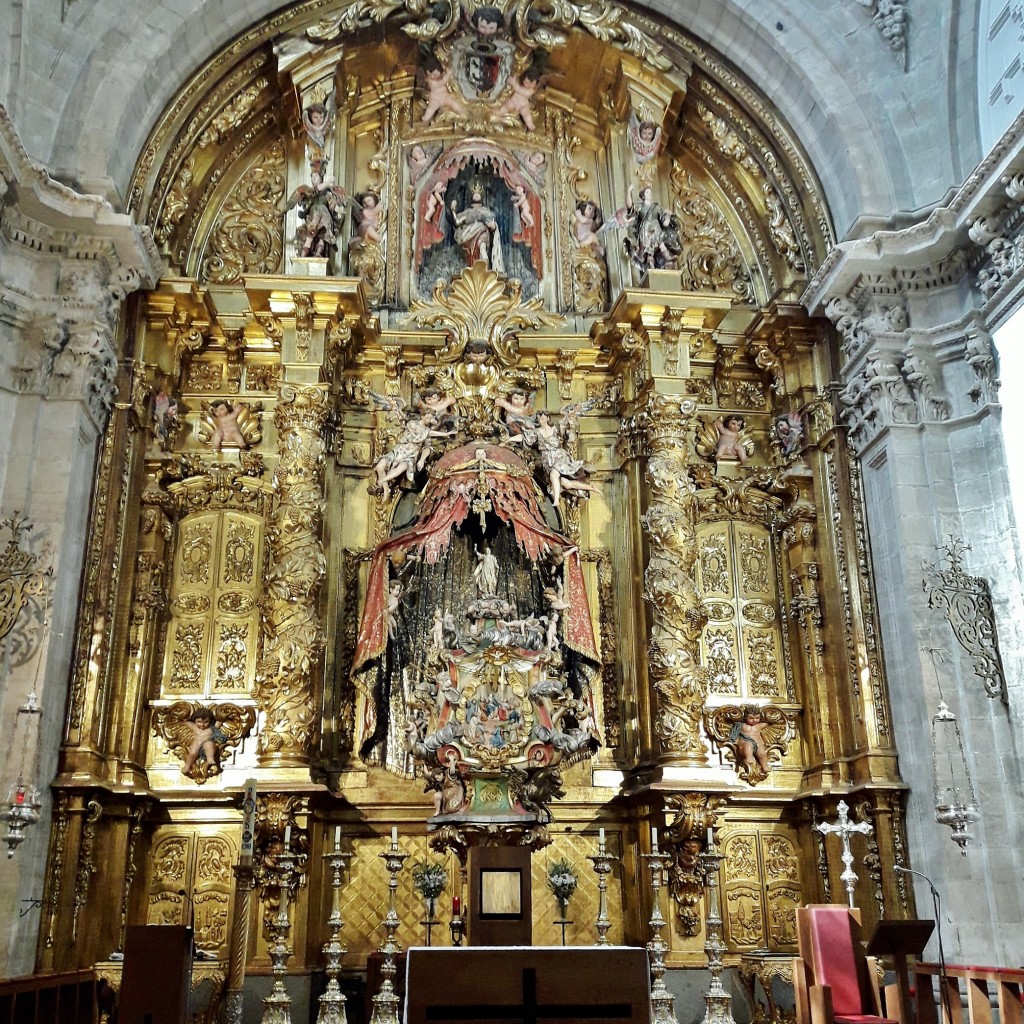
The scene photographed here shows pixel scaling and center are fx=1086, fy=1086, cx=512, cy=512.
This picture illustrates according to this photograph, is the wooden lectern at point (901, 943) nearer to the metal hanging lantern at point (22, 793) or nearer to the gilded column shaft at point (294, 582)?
the gilded column shaft at point (294, 582)

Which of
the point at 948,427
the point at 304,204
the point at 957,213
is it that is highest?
the point at 304,204

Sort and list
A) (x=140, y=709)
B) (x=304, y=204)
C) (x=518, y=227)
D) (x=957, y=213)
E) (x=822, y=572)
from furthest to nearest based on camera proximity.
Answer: (x=518, y=227) < (x=304, y=204) < (x=822, y=572) < (x=140, y=709) < (x=957, y=213)

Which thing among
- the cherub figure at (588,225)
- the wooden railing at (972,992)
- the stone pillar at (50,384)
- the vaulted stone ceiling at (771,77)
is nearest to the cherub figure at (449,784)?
the stone pillar at (50,384)

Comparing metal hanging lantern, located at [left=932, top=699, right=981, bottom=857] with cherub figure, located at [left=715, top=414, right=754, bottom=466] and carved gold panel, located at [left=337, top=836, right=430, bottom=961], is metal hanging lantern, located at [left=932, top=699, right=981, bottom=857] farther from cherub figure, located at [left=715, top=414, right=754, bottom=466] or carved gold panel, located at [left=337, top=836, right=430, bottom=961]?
carved gold panel, located at [left=337, top=836, right=430, bottom=961]

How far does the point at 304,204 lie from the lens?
14.1 metres

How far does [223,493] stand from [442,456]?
276cm

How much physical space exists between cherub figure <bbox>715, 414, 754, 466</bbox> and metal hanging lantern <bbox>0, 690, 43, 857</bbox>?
8720 mm

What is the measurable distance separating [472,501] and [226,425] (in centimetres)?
345

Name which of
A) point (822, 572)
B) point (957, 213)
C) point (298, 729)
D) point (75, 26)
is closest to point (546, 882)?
point (298, 729)

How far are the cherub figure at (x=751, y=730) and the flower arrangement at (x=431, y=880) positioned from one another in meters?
3.59

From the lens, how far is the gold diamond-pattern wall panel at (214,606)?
12.8m

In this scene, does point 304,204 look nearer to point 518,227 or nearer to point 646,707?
point 518,227

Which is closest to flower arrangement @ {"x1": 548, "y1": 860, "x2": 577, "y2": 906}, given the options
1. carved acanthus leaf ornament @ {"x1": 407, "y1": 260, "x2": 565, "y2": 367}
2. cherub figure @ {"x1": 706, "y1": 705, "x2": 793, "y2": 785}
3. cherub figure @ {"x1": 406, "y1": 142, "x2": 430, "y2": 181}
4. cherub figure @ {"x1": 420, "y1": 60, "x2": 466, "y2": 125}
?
cherub figure @ {"x1": 706, "y1": 705, "x2": 793, "y2": 785}

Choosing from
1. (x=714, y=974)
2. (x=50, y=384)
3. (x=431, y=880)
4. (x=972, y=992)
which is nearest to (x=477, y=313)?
(x=50, y=384)
